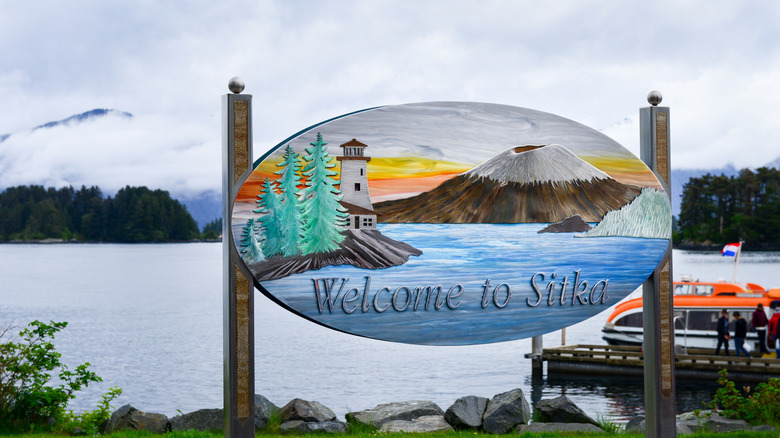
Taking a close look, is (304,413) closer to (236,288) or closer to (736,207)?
(236,288)

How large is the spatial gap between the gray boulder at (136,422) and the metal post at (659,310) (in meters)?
5.88

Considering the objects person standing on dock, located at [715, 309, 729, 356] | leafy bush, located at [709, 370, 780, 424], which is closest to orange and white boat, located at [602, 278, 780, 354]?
person standing on dock, located at [715, 309, 729, 356]

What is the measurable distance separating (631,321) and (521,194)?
20.3 meters

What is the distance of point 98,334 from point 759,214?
85734 millimetres

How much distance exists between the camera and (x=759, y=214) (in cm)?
10506

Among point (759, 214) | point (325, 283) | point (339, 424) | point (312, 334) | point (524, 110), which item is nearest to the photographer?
point (325, 283)

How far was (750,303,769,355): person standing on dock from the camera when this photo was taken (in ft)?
73.0

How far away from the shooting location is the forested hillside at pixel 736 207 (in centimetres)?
10538

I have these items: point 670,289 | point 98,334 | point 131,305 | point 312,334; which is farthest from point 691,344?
point 131,305

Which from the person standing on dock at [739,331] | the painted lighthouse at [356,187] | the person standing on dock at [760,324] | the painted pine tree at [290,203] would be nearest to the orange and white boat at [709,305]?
the person standing on dock at [760,324]

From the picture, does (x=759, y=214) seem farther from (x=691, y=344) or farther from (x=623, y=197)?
(x=623, y=197)

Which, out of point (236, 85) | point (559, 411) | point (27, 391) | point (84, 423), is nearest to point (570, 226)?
point (236, 85)

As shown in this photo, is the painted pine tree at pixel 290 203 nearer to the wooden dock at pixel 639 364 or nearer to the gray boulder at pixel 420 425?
the gray boulder at pixel 420 425

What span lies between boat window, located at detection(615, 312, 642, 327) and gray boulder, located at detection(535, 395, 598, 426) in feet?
48.2
